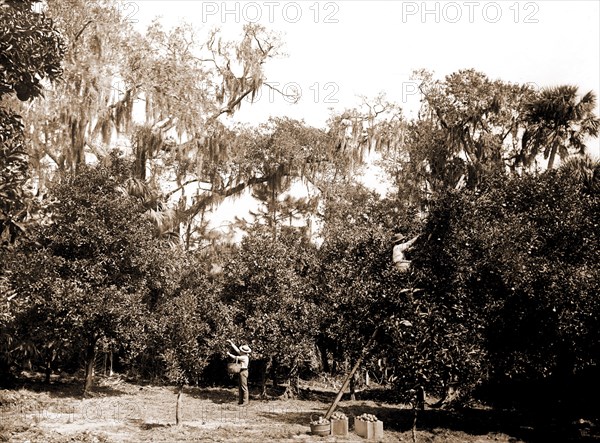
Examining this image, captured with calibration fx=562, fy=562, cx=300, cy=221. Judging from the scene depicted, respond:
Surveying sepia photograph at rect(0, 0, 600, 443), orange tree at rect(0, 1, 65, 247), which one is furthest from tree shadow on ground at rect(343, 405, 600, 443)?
orange tree at rect(0, 1, 65, 247)

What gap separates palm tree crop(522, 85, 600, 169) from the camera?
886 inches

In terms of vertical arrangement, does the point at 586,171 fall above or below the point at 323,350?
above

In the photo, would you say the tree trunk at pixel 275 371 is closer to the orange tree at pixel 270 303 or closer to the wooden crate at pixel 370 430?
the orange tree at pixel 270 303

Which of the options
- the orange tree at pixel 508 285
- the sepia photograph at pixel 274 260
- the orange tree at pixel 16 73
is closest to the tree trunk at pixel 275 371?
the sepia photograph at pixel 274 260

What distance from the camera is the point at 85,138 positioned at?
23688mm

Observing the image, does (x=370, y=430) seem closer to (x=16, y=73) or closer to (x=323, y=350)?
(x=16, y=73)

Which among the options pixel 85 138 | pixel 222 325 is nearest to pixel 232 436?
pixel 222 325

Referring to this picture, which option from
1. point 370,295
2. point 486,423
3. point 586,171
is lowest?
point 486,423

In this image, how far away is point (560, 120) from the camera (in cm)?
2319

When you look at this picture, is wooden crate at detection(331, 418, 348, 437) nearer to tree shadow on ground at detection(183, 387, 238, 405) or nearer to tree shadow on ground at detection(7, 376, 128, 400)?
tree shadow on ground at detection(183, 387, 238, 405)

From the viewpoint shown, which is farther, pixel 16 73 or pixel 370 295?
pixel 370 295

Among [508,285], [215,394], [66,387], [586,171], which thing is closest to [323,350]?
[215,394]

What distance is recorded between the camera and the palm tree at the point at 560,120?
22.5 meters

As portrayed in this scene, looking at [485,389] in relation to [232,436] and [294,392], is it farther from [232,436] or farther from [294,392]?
[232,436]
